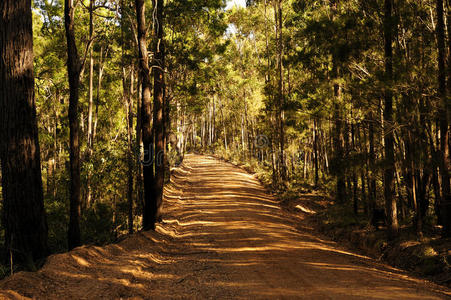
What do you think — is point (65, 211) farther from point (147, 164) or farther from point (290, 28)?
point (290, 28)

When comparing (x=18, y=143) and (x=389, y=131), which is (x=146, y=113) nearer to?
(x=18, y=143)

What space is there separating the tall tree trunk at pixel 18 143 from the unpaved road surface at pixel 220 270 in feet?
2.23

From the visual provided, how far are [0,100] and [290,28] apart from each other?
24.9 m

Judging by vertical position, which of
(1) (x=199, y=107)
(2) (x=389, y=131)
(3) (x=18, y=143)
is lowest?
(3) (x=18, y=143)

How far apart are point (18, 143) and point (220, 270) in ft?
16.0

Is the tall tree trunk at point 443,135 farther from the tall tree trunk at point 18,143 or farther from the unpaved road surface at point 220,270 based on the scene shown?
the tall tree trunk at point 18,143

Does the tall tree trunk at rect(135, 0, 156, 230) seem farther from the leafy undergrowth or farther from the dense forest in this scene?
the leafy undergrowth

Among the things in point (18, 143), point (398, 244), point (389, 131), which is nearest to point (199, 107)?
point (389, 131)

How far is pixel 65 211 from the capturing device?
17422mm

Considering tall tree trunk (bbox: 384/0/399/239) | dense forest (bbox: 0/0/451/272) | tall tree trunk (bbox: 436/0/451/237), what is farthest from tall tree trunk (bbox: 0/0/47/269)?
tall tree trunk (bbox: 436/0/451/237)

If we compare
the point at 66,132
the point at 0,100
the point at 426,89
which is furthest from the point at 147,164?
the point at 66,132

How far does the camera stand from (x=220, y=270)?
7.61 m

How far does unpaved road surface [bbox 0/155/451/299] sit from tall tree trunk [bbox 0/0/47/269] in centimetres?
68

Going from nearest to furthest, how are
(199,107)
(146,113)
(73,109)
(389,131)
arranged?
(389,131) < (73,109) < (146,113) < (199,107)
